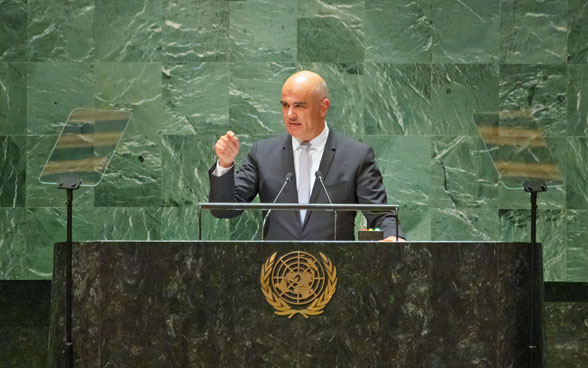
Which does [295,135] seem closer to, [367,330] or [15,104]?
[367,330]

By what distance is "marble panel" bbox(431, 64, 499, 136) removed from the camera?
6.24 metres

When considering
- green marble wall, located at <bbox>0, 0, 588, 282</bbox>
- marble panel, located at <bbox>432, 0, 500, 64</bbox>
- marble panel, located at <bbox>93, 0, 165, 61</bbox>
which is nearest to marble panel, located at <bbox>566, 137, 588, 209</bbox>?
green marble wall, located at <bbox>0, 0, 588, 282</bbox>

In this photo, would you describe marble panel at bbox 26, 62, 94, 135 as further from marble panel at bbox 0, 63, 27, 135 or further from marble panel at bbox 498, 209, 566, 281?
marble panel at bbox 498, 209, 566, 281

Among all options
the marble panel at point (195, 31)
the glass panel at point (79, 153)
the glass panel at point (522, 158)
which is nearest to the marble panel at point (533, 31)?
the glass panel at point (522, 158)

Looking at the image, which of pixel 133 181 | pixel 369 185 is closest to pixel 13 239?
pixel 133 181

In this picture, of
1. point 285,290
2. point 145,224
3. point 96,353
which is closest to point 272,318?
point 285,290

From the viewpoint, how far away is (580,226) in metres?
6.25

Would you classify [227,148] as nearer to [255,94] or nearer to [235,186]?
[235,186]

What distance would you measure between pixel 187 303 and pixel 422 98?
127 inches

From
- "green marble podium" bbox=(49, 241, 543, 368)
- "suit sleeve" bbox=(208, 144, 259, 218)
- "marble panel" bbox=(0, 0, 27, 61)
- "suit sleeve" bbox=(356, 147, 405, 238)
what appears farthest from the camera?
"marble panel" bbox=(0, 0, 27, 61)

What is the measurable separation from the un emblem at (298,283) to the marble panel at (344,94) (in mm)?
2755

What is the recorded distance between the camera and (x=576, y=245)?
6.26 m

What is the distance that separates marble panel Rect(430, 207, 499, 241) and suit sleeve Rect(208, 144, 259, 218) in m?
1.80

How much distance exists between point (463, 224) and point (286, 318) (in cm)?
297
